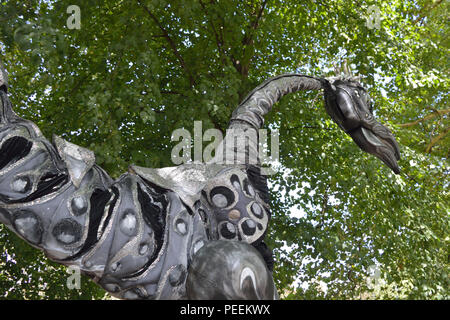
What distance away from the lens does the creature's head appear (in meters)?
2.54

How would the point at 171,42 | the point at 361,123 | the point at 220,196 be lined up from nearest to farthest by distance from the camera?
the point at 220,196, the point at 361,123, the point at 171,42

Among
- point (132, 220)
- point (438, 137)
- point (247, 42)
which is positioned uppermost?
point (438, 137)

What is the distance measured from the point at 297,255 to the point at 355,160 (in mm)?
1719

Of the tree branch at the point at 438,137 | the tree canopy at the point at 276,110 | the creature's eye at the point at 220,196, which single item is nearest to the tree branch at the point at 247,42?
the tree canopy at the point at 276,110

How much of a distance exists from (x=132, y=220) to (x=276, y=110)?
528cm

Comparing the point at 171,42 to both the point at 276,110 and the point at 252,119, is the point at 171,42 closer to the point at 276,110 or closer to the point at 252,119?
the point at 276,110

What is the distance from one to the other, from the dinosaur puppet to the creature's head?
963mm

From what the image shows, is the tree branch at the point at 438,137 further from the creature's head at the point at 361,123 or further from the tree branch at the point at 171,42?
the creature's head at the point at 361,123

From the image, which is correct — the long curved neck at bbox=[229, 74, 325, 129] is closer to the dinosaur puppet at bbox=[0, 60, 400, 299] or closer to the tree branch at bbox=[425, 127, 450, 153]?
the dinosaur puppet at bbox=[0, 60, 400, 299]

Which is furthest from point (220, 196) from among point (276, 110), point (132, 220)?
point (276, 110)

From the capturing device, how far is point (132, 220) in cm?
161

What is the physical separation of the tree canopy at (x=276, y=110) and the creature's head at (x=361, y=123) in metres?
2.82

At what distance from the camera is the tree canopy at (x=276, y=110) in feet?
18.1
